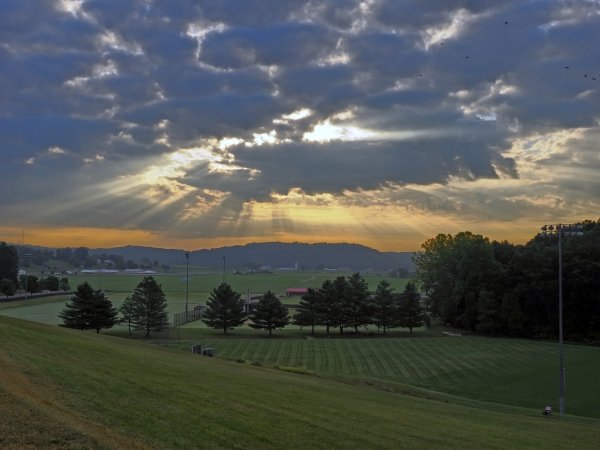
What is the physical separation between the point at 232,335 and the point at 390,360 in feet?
→ 101

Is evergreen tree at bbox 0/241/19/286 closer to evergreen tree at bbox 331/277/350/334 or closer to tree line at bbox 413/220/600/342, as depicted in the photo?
evergreen tree at bbox 331/277/350/334

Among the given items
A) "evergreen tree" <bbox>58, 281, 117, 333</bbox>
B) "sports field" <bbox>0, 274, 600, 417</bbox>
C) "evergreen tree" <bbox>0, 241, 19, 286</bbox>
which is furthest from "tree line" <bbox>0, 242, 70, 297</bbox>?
"evergreen tree" <bbox>58, 281, 117, 333</bbox>

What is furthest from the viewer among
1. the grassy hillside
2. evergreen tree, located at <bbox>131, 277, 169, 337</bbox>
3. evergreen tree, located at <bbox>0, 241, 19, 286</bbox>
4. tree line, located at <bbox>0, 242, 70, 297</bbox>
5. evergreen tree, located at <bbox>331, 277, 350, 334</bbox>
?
evergreen tree, located at <bbox>0, 241, 19, 286</bbox>

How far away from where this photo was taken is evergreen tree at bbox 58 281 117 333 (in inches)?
2901

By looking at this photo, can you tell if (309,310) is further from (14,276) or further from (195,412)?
(14,276)

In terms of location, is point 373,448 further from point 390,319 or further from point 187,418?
point 390,319

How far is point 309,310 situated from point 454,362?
34066 mm

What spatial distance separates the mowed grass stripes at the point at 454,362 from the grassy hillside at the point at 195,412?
13.2m

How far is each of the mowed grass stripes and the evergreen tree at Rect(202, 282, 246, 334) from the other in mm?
3766

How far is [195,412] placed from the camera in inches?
599

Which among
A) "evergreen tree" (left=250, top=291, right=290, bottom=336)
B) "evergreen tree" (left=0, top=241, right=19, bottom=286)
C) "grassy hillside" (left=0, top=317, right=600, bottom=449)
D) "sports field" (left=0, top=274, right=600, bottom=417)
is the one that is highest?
"evergreen tree" (left=0, top=241, right=19, bottom=286)

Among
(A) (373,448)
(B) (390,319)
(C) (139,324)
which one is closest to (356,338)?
(B) (390,319)

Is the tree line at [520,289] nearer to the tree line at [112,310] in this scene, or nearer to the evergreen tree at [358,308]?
the evergreen tree at [358,308]

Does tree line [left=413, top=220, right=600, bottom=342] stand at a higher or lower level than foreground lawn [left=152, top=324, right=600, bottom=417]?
higher
